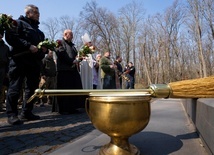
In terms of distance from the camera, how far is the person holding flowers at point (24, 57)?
381cm

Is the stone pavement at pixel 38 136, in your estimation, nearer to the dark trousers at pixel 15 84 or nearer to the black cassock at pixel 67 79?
the dark trousers at pixel 15 84

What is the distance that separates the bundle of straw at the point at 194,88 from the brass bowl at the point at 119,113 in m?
0.43

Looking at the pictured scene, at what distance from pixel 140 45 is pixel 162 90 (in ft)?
117

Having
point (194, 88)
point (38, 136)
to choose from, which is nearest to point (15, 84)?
point (38, 136)

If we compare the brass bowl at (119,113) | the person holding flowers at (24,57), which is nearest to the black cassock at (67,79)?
the person holding flowers at (24,57)

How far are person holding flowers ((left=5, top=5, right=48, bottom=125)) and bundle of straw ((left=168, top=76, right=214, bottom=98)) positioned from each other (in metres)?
2.51

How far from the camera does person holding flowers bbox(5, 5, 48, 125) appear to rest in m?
3.81

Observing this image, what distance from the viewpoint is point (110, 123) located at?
1732mm

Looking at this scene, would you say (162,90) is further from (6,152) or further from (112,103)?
(6,152)

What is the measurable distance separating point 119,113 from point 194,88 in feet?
2.89

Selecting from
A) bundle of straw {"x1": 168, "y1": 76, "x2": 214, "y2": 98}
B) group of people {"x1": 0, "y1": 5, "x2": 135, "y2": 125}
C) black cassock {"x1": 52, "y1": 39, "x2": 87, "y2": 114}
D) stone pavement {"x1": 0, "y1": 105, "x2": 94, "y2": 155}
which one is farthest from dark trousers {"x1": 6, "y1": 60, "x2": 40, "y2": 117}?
bundle of straw {"x1": 168, "y1": 76, "x2": 214, "y2": 98}

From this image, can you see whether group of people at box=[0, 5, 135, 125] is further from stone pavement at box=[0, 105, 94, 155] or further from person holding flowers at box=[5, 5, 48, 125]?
stone pavement at box=[0, 105, 94, 155]

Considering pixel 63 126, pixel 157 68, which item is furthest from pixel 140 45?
pixel 63 126

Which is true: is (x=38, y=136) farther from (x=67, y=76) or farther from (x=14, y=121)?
(x=67, y=76)
